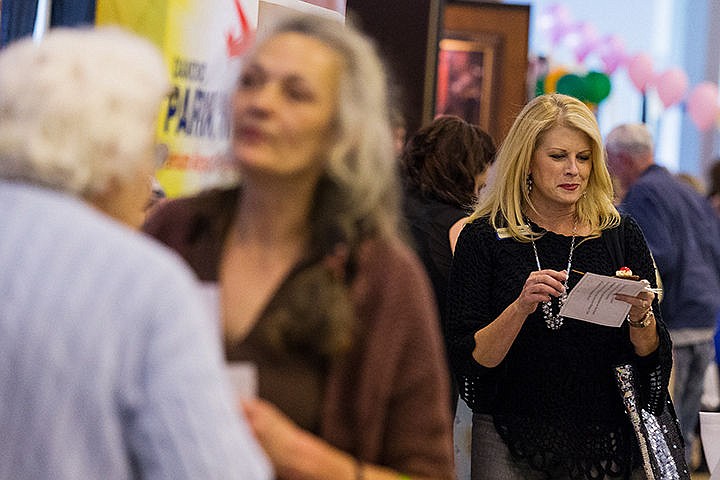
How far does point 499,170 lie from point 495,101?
4.86m

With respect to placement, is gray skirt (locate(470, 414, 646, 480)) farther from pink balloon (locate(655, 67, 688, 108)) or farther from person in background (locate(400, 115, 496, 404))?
pink balloon (locate(655, 67, 688, 108))

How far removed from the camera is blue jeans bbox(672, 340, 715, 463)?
19.2 ft

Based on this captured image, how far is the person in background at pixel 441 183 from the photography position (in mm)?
4219

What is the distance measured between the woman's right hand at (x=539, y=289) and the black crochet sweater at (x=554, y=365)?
139mm

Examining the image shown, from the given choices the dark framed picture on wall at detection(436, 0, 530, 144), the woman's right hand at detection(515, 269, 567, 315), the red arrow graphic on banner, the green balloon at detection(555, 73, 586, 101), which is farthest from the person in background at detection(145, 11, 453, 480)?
the green balloon at detection(555, 73, 586, 101)

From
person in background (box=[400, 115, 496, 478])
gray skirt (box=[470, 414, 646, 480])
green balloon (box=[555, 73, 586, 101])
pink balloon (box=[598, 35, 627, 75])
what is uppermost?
pink balloon (box=[598, 35, 627, 75])

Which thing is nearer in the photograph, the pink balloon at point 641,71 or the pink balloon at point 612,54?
the pink balloon at point 641,71

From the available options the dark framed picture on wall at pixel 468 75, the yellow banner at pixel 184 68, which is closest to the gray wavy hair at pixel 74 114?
the yellow banner at pixel 184 68

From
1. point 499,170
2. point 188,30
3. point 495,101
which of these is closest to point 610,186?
point 499,170

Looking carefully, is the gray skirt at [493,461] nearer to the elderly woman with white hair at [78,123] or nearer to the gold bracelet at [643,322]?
the gold bracelet at [643,322]

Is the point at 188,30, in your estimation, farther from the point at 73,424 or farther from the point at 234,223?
the point at 73,424

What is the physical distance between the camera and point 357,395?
1.63m

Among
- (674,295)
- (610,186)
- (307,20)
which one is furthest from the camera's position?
(674,295)

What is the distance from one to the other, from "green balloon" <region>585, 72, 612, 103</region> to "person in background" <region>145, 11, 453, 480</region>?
329 inches
